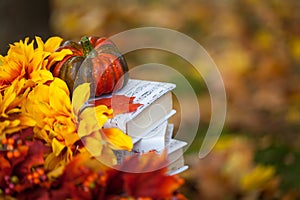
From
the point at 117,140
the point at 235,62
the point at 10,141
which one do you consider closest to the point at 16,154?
the point at 10,141

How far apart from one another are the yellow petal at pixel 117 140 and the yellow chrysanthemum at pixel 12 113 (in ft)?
0.34

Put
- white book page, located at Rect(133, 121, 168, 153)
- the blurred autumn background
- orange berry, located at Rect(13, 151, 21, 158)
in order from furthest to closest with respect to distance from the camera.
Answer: the blurred autumn background < white book page, located at Rect(133, 121, 168, 153) < orange berry, located at Rect(13, 151, 21, 158)

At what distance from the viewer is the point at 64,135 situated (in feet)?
3.06

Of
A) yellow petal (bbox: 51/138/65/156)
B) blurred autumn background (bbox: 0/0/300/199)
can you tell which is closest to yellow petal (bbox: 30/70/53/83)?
yellow petal (bbox: 51/138/65/156)

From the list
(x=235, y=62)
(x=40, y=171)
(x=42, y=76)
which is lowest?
(x=235, y=62)

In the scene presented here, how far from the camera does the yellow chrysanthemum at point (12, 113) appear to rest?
92 cm

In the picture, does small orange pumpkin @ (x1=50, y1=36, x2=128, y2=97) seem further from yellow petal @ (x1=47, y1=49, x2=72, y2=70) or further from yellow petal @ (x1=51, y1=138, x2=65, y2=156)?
yellow petal @ (x1=51, y1=138, x2=65, y2=156)

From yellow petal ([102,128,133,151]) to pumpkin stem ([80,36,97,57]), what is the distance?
15 cm

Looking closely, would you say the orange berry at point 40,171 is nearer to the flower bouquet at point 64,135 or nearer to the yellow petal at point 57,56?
the flower bouquet at point 64,135

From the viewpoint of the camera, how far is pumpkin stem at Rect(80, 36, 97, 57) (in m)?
1.04

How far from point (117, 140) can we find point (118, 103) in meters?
0.07

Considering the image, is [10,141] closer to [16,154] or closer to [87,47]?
[16,154]

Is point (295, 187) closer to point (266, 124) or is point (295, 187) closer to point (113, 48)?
point (266, 124)

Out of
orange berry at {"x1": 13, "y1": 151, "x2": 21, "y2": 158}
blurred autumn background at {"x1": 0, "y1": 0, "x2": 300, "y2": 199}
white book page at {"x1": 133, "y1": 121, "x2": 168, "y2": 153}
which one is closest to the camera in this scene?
orange berry at {"x1": 13, "y1": 151, "x2": 21, "y2": 158}
